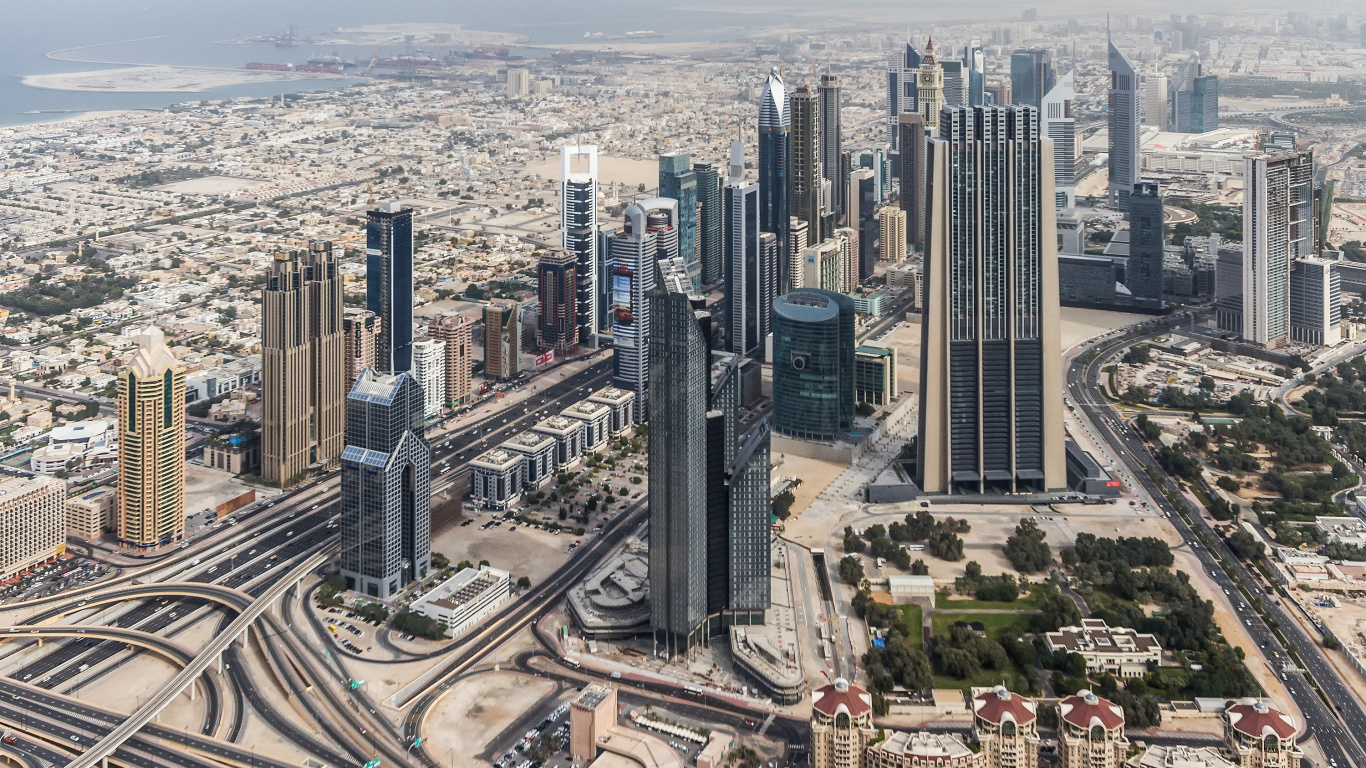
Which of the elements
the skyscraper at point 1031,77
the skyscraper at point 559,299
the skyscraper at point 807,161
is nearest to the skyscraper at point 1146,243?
the skyscraper at point 807,161

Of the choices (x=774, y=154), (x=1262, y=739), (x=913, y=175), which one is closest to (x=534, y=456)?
(x=1262, y=739)

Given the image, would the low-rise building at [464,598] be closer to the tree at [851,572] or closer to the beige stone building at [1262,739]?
the tree at [851,572]

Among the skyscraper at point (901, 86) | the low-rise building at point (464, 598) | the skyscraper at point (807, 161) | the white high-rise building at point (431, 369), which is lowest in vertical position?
the low-rise building at point (464, 598)

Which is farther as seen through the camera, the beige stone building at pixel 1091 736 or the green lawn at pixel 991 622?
the green lawn at pixel 991 622

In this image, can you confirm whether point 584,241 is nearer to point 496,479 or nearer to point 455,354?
point 455,354

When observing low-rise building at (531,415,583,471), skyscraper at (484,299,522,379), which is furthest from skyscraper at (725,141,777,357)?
low-rise building at (531,415,583,471)

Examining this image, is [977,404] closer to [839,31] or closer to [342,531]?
[342,531]

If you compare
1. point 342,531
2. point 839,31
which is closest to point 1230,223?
point 839,31

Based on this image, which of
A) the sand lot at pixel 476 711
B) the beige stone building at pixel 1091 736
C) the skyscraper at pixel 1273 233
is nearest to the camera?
the beige stone building at pixel 1091 736

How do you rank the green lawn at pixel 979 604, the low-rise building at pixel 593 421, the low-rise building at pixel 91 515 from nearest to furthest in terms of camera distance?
the green lawn at pixel 979 604 < the low-rise building at pixel 91 515 < the low-rise building at pixel 593 421
